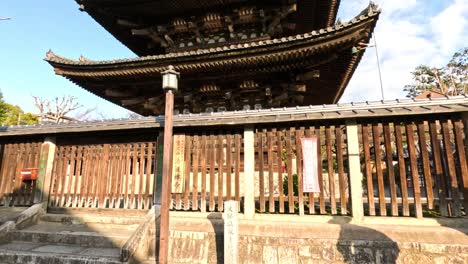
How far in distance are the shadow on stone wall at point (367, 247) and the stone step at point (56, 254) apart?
4.10 meters

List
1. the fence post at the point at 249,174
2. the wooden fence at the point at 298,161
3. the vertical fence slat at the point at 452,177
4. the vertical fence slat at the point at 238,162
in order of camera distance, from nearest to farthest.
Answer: the vertical fence slat at the point at 452,177 → the wooden fence at the point at 298,161 → the fence post at the point at 249,174 → the vertical fence slat at the point at 238,162

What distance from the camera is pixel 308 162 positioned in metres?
5.97

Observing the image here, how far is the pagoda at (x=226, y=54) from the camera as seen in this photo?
24.5ft

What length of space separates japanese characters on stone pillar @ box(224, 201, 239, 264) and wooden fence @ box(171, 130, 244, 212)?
1.31 m

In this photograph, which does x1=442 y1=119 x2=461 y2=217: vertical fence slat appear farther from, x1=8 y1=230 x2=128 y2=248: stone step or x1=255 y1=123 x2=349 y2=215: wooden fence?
x1=8 y1=230 x2=128 y2=248: stone step

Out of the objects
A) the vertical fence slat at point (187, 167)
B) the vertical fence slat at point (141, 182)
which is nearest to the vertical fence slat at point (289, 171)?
the vertical fence slat at point (187, 167)

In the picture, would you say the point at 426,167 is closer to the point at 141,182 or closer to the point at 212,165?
the point at 212,165

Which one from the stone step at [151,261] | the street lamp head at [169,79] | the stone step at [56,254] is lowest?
the stone step at [151,261]

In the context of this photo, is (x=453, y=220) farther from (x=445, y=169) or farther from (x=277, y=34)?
(x=277, y=34)

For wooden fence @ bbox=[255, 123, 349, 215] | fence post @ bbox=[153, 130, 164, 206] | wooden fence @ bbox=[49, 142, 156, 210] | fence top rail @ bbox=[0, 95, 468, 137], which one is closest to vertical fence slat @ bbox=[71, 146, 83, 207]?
wooden fence @ bbox=[49, 142, 156, 210]

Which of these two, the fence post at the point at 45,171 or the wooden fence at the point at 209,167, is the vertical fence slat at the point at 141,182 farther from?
the fence post at the point at 45,171

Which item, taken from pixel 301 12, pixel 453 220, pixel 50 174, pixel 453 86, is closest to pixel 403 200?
pixel 453 220

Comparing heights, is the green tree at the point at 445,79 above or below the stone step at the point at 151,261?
above

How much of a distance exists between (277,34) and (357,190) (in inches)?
252
